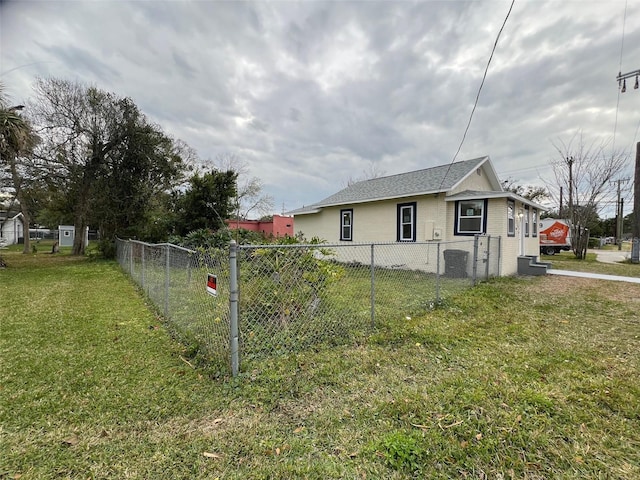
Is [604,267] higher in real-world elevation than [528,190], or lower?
lower

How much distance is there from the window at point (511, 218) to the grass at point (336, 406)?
18.5 ft

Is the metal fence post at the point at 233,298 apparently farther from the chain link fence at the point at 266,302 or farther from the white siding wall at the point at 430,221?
the white siding wall at the point at 430,221

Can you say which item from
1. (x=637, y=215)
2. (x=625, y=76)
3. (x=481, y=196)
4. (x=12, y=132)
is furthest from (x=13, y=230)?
(x=637, y=215)

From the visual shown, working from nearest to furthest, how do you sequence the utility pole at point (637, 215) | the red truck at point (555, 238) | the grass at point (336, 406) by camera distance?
the grass at point (336, 406)
the utility pole at point (637, 215)
the red truck at point (555, 238)

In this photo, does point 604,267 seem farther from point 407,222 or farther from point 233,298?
point 233,298

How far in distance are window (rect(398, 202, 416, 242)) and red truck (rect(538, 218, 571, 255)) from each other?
15294 millimetres

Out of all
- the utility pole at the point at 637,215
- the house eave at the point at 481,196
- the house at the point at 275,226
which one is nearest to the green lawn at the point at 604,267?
the utility pole at the point at 637,215

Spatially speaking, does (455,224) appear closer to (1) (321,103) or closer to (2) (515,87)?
(2) (515,87)

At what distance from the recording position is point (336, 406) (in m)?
2.38

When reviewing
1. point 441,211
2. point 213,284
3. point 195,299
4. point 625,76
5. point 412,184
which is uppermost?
point 625,76

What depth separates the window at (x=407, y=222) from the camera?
10688 mm

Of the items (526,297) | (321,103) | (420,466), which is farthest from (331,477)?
(321,103)

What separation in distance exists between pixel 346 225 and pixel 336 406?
1123 cm

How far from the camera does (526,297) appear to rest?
6430mm
